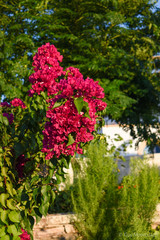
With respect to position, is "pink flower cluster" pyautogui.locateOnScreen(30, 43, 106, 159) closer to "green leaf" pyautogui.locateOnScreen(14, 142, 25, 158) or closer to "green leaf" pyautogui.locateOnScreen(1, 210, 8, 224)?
"green leaf" pyautogui.locateOnScreen(14, 142, 25, 158)

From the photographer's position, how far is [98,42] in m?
8.30

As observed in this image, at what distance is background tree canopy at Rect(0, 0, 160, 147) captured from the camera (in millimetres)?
7375

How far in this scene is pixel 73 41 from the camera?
26.1 ft

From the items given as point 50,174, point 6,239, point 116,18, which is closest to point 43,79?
point 50,174

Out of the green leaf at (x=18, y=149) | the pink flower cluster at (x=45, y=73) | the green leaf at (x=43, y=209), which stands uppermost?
the pink flower cluster at (x=45, y=73)

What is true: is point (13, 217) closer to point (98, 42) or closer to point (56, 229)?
point (56, 229)

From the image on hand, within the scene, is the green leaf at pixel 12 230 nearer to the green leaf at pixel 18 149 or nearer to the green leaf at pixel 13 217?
the green leaf at pixel 13 217

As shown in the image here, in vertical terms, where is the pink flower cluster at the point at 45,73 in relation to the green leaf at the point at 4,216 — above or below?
above

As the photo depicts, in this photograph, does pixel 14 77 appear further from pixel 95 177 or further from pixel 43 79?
pixel 43 79

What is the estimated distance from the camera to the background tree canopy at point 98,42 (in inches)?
290

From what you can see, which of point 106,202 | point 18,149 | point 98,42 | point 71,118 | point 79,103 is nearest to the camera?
point 79,103

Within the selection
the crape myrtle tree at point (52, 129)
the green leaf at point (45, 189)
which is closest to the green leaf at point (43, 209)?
the crape myrtle tree at point (52, 129)

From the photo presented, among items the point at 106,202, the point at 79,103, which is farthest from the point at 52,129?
the point at 106,202

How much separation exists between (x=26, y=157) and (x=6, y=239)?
1.06 m
